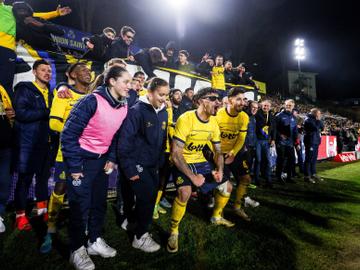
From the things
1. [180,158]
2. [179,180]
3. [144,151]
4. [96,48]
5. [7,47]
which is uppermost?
[96,48]

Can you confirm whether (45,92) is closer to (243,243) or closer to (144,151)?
(144,151)

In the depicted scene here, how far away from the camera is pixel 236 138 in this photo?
506cm

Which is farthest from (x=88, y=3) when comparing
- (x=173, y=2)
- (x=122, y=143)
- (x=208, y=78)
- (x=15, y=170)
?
(x=122, y=143)

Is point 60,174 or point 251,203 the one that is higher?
point 60,174

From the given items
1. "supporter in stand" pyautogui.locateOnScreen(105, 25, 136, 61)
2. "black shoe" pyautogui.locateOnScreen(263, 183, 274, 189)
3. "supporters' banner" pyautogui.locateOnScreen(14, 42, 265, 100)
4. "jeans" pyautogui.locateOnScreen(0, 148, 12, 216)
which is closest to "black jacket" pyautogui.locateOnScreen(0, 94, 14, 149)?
"jeans" pyautogui.locateOnScreen(0, 148, 12, 216)

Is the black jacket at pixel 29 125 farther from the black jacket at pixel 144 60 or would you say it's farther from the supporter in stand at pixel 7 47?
the black jacket at pixel 144 60

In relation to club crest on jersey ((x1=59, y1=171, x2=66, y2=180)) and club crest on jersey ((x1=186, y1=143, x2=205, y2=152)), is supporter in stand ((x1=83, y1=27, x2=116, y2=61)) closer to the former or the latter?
club crest on jersey ((x1=59, y1=171, x2=66, y2=180))

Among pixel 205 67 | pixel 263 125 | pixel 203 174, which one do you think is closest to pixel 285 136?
pixel 263 125

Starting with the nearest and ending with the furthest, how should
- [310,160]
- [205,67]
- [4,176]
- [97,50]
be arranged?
[4,176] < [97,50] < [310,160] < [205,67]

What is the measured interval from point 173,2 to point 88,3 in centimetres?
1025

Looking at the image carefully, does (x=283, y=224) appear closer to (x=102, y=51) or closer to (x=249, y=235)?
(x=249, y=235)

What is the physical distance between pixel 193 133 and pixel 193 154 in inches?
15.6

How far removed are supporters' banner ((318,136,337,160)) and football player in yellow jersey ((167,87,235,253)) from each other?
477 inches

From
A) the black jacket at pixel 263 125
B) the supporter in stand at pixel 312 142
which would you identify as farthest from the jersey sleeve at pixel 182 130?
the supporter in stand at pixel 312 142
